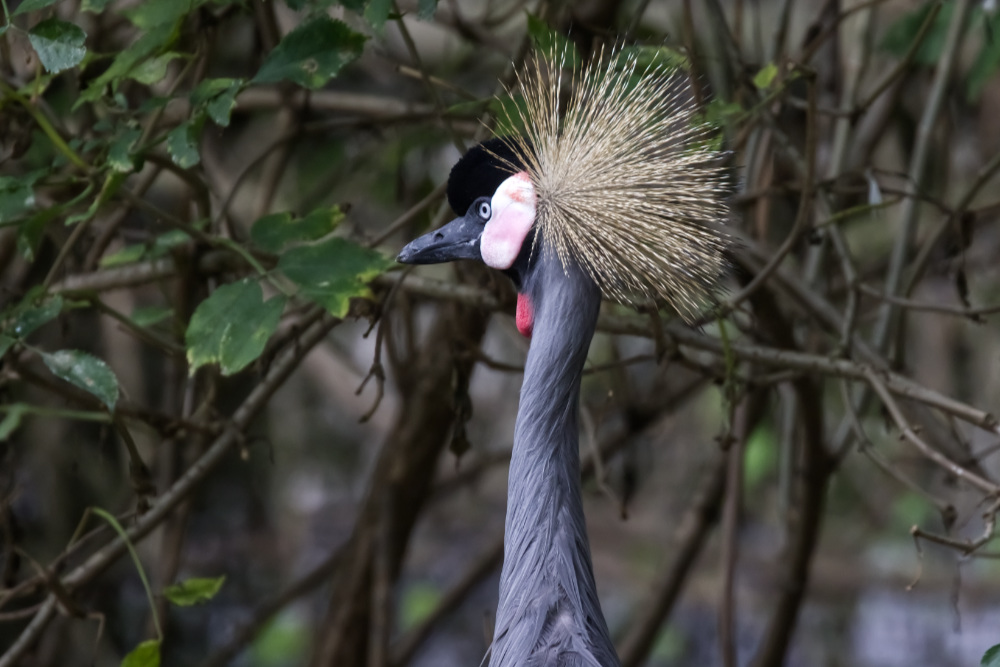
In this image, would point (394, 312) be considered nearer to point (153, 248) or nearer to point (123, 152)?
point (153, 248)

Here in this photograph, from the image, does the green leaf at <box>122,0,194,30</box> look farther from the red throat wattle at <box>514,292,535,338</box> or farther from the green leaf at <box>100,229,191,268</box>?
the red throat wattle at <box>514,292,535,338</box>

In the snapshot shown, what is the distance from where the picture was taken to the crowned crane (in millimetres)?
945

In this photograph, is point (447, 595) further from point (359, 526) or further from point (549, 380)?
point (549, 380)

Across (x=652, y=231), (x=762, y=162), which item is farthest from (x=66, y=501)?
(x=652, y=231)

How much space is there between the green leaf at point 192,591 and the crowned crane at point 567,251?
1.15 feet

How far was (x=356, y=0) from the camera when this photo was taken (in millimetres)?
1021

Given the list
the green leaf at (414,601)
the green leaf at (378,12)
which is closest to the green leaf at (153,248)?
the green leaf at (378,12)

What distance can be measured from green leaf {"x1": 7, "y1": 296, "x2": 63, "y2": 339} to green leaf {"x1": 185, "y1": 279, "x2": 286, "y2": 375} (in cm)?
16

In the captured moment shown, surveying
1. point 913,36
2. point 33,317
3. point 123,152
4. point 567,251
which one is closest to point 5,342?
point 33,317

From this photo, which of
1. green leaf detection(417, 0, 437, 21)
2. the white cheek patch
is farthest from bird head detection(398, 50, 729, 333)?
green leaf detection(417, 0, 437, 21)

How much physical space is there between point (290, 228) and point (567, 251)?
12.1 inches

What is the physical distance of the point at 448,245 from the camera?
102cm

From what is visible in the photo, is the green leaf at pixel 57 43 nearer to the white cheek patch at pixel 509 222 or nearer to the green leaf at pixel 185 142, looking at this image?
the green leaf at pixel 185 142

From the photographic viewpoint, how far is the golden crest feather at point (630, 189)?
973 millimetres
